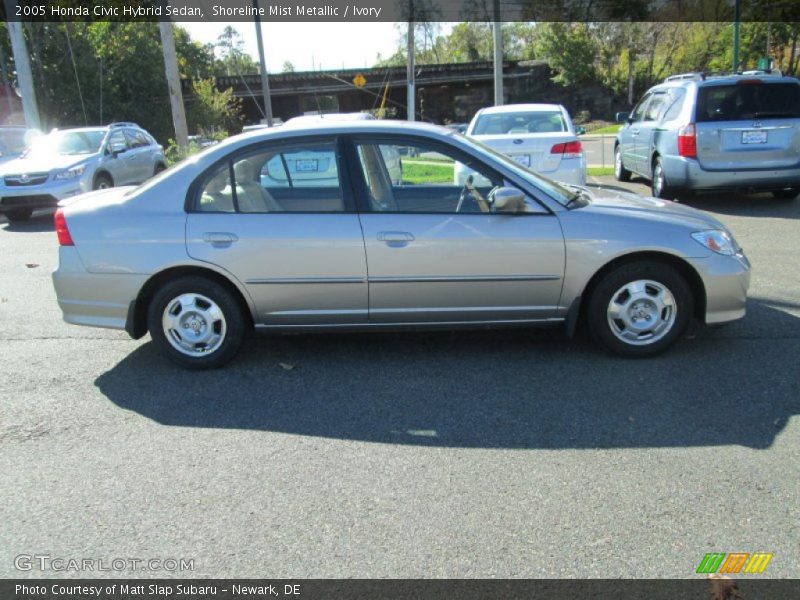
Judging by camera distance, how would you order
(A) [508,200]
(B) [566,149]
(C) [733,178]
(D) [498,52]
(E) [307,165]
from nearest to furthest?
(A) [508,200], (E) [307,165], (B) [566,149], (C) [733,178], (D) [498,52]

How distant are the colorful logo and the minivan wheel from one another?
9027 millimetres

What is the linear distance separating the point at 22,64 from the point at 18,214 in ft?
24.3

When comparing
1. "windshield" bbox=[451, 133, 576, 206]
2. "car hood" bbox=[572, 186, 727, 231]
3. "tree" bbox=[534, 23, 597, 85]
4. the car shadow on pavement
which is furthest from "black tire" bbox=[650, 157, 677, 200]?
"tree" bbox=[534, 23, 597, 85]

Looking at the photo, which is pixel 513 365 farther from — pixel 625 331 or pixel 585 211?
pixel 585 211

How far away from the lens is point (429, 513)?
3193mm

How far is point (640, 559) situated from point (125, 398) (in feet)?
10.8

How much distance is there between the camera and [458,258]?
472 cm

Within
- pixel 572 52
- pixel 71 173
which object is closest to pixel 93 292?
pixel 71 173

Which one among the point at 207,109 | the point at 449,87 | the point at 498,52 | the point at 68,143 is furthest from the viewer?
the point at 449,87

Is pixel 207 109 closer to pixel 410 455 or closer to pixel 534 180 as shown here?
pixel 534 180

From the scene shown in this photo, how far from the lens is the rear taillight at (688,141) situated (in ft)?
33.7

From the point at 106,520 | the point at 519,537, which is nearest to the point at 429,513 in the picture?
the point at 519,537

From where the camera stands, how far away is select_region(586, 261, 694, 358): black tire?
187 inches

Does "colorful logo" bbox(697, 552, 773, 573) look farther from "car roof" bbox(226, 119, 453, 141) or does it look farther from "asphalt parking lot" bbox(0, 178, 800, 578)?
"car roof" bbox(226, 119, 453, 141)
